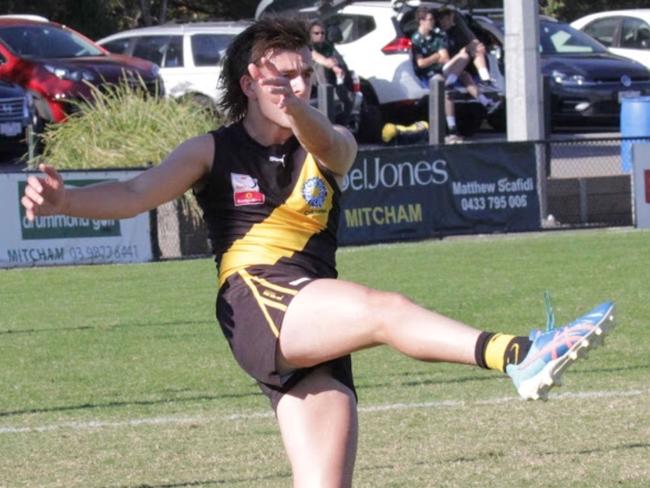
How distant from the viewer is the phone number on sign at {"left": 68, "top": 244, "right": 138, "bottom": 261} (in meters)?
16.1

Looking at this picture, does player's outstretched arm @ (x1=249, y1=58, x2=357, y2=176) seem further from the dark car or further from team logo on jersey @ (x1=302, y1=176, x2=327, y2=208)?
the dark car

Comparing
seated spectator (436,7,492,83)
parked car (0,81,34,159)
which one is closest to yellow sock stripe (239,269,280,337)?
parked car (0,81,34,159)

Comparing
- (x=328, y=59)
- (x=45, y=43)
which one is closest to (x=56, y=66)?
(x=45, y=43)

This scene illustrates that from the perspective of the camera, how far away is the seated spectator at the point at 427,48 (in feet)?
73.7

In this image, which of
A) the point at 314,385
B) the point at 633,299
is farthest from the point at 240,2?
the point at 314,385

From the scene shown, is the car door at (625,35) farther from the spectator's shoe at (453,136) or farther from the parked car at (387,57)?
the spectator's shoe at (453,136)

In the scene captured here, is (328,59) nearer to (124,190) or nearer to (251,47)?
(251,47)

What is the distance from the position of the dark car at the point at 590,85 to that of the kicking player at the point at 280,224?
65.1ft

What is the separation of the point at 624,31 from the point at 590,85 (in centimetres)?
457

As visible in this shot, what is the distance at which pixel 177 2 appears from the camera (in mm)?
40250

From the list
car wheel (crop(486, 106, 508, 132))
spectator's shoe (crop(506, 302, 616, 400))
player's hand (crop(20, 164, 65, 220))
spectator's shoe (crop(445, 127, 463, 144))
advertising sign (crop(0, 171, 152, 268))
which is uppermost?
player's hand (crop(20, 164, 65, 220))

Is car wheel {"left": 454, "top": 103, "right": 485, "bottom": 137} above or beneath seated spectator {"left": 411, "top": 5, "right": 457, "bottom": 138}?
beneath

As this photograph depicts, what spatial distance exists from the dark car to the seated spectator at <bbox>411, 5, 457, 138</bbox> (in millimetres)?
2389

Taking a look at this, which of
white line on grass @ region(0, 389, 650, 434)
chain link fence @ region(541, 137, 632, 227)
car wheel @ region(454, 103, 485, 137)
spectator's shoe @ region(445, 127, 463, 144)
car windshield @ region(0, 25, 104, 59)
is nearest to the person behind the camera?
white line on grass @ region(0, 389, 650, 434)
